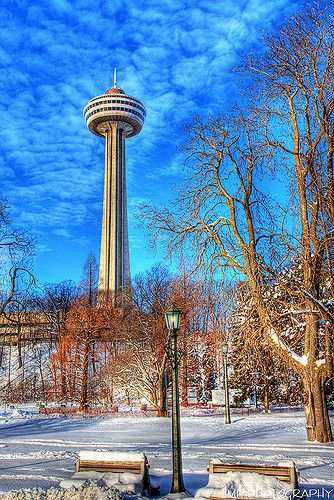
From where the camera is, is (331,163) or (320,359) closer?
(331,163)

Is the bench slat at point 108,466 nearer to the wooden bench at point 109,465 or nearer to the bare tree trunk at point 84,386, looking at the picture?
the wooden bench at point 109,465

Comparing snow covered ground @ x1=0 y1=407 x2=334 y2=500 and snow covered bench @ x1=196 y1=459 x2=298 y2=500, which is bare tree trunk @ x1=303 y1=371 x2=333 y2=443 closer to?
snow covered ground @ x1=0 y1=407 x2=334 y2=500

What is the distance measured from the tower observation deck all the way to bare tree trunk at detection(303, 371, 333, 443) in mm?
68364

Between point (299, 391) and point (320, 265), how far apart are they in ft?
55.3

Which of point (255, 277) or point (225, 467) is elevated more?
point (255, 277)

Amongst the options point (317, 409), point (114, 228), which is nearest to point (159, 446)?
point (317, 409)

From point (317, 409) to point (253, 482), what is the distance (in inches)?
245

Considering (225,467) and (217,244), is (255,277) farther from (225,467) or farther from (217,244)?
(225,467)

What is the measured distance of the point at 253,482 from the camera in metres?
7.14

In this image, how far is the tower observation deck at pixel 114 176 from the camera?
87938mm

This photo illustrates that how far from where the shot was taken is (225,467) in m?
7.94

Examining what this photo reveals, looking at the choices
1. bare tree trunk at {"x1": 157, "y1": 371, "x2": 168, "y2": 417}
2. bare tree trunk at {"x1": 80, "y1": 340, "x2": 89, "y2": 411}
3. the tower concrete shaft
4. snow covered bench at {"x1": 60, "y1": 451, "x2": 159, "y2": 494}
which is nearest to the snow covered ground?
snow covered bench at {"x1": 60, "y1": 451, "x2": 159, "y2": 494}

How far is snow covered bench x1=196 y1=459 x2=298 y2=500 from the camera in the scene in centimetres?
701

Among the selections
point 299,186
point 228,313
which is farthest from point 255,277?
point 299,186
